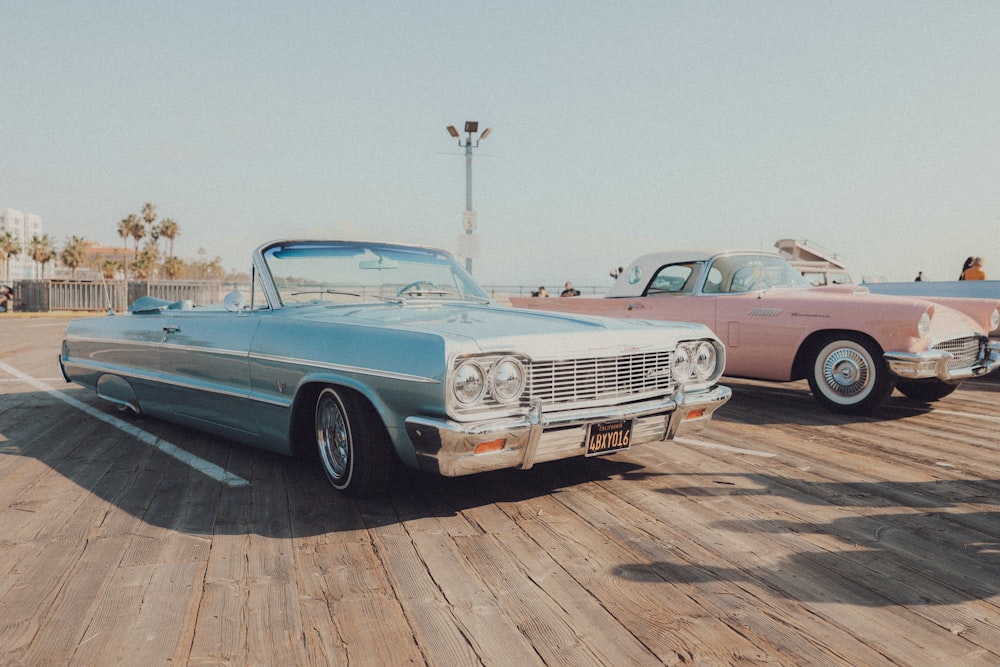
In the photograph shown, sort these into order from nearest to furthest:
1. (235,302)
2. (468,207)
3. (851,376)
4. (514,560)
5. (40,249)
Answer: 1. (514,560)
2. (235,302)
3. (851,376)
4. (468,207)
5. (40,249)

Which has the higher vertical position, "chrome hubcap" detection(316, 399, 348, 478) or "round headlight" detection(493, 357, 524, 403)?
"round headlight" detection(493, 357, 524, 403)

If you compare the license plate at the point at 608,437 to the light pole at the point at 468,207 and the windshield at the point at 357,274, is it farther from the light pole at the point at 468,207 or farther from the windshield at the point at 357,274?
the light pole at the point at 468,207

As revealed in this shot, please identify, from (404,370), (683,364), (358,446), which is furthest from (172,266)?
(404,370)

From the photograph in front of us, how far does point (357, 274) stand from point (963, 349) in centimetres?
513

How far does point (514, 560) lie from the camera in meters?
2.91

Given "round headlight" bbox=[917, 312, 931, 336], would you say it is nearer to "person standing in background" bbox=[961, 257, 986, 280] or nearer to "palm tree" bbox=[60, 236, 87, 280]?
"person standing in background" bbox=[961, 257, 986, 280]

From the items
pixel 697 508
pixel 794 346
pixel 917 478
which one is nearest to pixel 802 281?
pixel 794 346

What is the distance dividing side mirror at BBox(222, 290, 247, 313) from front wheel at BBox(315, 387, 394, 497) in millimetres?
1158

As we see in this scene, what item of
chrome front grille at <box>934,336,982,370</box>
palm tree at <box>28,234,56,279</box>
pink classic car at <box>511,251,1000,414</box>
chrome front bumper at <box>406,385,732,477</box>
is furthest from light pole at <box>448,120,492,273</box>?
palm tree at <box>28,234,56,279</box>

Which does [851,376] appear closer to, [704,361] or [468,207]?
[704,361]

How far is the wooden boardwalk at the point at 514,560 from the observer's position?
2232 mm

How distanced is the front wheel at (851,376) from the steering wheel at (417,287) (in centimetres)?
361

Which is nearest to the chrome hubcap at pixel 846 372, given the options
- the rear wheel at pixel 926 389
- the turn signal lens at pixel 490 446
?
the rear wheel at pixel 926 389

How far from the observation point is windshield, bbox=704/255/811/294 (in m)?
7.16
